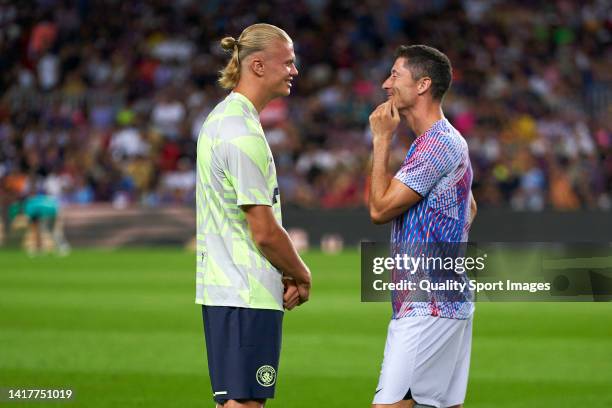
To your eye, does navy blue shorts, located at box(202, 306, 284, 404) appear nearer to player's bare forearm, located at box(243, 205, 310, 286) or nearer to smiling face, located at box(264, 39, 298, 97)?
player's bare forearm, located at box(243, 205, 310, 286)

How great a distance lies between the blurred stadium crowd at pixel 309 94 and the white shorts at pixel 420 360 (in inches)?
805

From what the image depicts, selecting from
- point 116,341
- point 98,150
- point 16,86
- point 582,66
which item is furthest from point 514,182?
point 116,341

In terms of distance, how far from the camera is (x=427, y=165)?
5.35m

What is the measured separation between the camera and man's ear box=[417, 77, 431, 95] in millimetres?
5484

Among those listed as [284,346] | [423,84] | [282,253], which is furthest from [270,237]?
[284,346]

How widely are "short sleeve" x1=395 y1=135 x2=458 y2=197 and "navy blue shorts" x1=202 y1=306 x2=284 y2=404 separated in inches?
34.8

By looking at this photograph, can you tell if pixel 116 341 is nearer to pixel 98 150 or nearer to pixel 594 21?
pixel 98 150

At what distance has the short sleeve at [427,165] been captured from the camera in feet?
17.5

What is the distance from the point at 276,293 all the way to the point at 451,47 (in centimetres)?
2601

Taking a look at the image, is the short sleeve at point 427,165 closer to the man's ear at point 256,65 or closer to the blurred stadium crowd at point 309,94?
the man's ear at point 256,65

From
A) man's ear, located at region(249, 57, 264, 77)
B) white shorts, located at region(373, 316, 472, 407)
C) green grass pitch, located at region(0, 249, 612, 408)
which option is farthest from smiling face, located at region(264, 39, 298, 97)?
green grass pitch, located at region(0, 249, 612, 408)

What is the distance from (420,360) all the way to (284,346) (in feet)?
21.9

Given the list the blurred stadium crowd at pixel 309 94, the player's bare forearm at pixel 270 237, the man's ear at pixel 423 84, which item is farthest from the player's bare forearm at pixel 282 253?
the blurred stadium crowd at pixel 309 94

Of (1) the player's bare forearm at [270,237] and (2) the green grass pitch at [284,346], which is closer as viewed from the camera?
(1) the player's bare forearm at [270,237]
